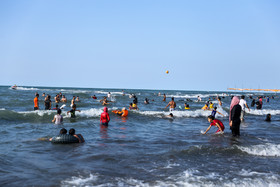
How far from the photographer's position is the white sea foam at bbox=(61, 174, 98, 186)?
5.47m

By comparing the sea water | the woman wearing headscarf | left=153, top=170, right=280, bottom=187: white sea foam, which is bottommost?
the sea water

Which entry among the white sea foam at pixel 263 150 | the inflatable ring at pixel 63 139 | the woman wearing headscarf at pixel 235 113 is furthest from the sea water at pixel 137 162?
the woman wearing headscarf at pixel 235 113

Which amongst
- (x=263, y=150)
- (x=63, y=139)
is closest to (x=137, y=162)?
(x=63, y=139)

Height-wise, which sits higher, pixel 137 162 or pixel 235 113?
pixel 235 113

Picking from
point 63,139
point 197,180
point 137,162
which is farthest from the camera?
point 63,139

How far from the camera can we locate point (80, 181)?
5633mm

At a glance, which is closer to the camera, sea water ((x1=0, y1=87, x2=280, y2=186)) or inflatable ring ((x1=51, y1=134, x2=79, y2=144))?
sea water ((x1=0, y1=87, x2=280, y2=186))

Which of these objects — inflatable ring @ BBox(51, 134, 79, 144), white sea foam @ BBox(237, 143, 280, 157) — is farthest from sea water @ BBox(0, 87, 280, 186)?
inflatable ring @ BBox(51, 134, 79, 144)

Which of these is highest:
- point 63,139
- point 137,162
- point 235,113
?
point 235,113

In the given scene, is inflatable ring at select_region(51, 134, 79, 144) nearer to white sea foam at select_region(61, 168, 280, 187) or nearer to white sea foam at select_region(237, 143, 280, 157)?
white sea foam at select_region(61, 168, 280, 187)

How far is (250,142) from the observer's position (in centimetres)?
1066

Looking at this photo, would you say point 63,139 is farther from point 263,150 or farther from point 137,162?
point 263,150

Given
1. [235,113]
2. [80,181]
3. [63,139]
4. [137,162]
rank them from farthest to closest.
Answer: [235,113]
[63,139]
[137,162]
[80,181]

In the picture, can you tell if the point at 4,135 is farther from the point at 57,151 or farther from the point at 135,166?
the point at 135,166
